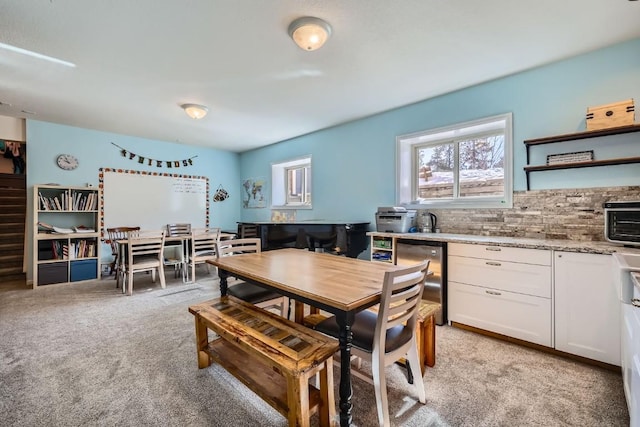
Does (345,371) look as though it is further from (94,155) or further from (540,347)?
(94,155)

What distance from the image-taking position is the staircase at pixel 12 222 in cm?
495

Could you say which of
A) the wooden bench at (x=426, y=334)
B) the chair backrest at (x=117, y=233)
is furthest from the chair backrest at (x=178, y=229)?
the wooden bench at (x=426, y=334)

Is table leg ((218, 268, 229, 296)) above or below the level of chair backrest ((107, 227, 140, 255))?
below

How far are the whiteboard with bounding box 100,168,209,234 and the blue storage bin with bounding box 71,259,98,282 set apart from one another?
65 cm

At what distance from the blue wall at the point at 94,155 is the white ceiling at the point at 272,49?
0.71 metres

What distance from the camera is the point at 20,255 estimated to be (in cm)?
503

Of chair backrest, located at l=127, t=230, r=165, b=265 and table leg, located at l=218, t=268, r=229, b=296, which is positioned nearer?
table leg, located at l=218, t=268, r=229, b=296

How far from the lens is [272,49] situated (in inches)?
95.4

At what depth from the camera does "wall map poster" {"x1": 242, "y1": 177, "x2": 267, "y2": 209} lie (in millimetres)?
6152

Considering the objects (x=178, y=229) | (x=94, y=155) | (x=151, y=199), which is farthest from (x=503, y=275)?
(x=94, y=155)

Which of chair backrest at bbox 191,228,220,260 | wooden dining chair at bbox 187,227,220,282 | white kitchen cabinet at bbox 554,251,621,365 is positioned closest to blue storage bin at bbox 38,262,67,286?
wooden dining chair at bbox 187,227,220,282

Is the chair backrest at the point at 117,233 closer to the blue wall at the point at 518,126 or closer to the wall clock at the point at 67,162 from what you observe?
the wall clock at the point at 67,162

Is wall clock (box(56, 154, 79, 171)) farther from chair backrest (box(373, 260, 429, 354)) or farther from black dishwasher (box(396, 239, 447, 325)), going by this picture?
chair backrest (box(373, 260, 429, 354))

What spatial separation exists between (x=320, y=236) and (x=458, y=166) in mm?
2037
